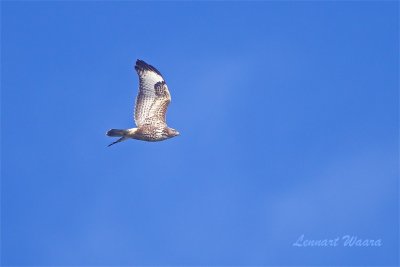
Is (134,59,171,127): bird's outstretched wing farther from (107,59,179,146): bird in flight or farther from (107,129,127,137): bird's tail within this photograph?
(107,129,127,137): bird's tail

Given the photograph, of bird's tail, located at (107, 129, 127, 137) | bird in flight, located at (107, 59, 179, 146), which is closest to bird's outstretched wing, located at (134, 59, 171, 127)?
bird in flight, located at (107, 59, 179, 146)

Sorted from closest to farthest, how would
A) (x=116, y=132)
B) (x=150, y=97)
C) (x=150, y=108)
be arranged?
(x=116, y=132) → (x=150, y=108) → (x=150, y=97)

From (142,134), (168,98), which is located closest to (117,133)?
(142,134)

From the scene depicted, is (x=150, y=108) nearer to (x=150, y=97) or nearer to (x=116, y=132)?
(x=150, y=97)

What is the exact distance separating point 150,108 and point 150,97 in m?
0.35

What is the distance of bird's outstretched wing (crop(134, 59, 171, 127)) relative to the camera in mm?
16375

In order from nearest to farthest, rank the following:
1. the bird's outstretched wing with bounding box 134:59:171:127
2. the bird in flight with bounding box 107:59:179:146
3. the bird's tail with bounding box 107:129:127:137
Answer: the bird's tail with bounding box 107:129:127:137 < the bird in flight with bounding box 107:59:179:146 < the bird's outstretched wing with bounding box 134:59:171:127

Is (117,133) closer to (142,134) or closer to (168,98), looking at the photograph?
(142,134)

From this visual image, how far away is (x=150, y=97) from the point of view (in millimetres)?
16734

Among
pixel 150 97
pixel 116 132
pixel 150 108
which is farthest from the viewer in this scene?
pixel 150 97

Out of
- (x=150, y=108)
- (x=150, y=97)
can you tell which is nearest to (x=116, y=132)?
(x=150, y=108)

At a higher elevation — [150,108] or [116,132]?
[150,108]

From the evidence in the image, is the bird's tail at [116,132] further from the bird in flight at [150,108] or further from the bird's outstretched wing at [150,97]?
the bird's outstretched wing at [150,97]

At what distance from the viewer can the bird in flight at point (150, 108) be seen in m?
15.9
